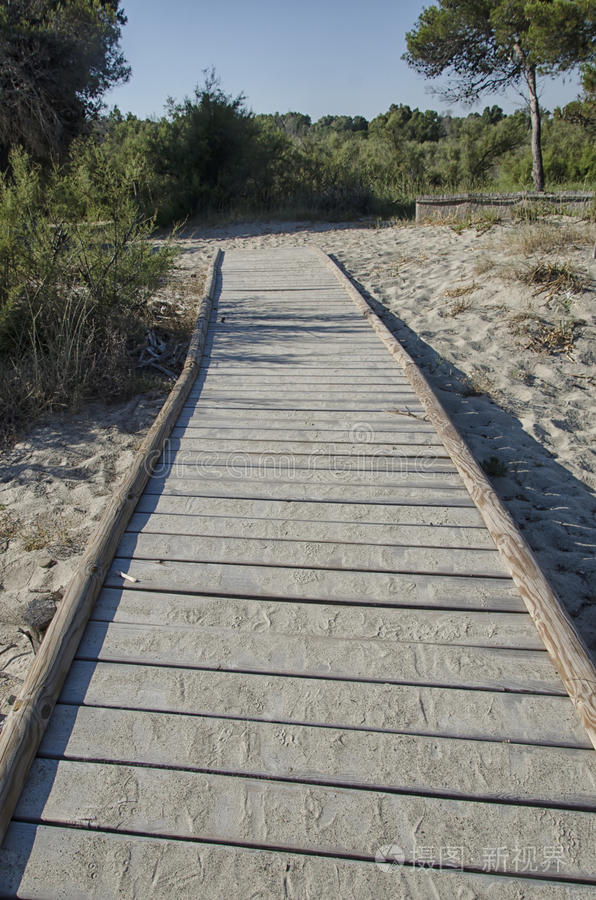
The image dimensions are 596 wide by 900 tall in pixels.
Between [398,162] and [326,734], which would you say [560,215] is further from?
[398,162]

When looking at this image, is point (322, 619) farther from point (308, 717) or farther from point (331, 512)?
point (331, 512)

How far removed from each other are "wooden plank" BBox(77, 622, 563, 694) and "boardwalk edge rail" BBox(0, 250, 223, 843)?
0.08 m

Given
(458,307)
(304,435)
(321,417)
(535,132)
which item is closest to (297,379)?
(321,417)

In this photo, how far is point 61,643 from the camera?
77.0 inches

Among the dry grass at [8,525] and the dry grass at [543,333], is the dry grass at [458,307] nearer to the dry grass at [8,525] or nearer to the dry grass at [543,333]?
the dry grass at [543,333]

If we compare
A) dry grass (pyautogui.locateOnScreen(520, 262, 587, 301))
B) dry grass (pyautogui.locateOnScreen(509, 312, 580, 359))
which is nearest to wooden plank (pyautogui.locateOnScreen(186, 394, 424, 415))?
dry grass (pyautogui.locateOnScreen(509, 312, 580, 359))

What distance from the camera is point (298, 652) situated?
1971mm

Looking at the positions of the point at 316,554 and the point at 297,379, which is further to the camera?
the point at 297,379

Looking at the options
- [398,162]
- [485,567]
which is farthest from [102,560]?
[398,162]

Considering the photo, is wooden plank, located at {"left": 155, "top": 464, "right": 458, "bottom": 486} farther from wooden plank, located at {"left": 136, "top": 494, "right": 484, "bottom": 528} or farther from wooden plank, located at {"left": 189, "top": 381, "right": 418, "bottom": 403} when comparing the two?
wooden plank, located at {"left": 189, "top": 381, "right": 418, "bottom": 403}

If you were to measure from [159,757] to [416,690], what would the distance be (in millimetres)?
783

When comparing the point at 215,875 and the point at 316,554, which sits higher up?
the point at 316,554

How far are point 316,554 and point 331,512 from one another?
12.8 inches

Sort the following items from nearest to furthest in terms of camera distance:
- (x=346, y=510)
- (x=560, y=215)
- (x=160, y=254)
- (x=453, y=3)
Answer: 1. (x=346, y=510)
2. (x=160, y=254)
3. (x=560, y=215)
4. (x=453, y=3)
